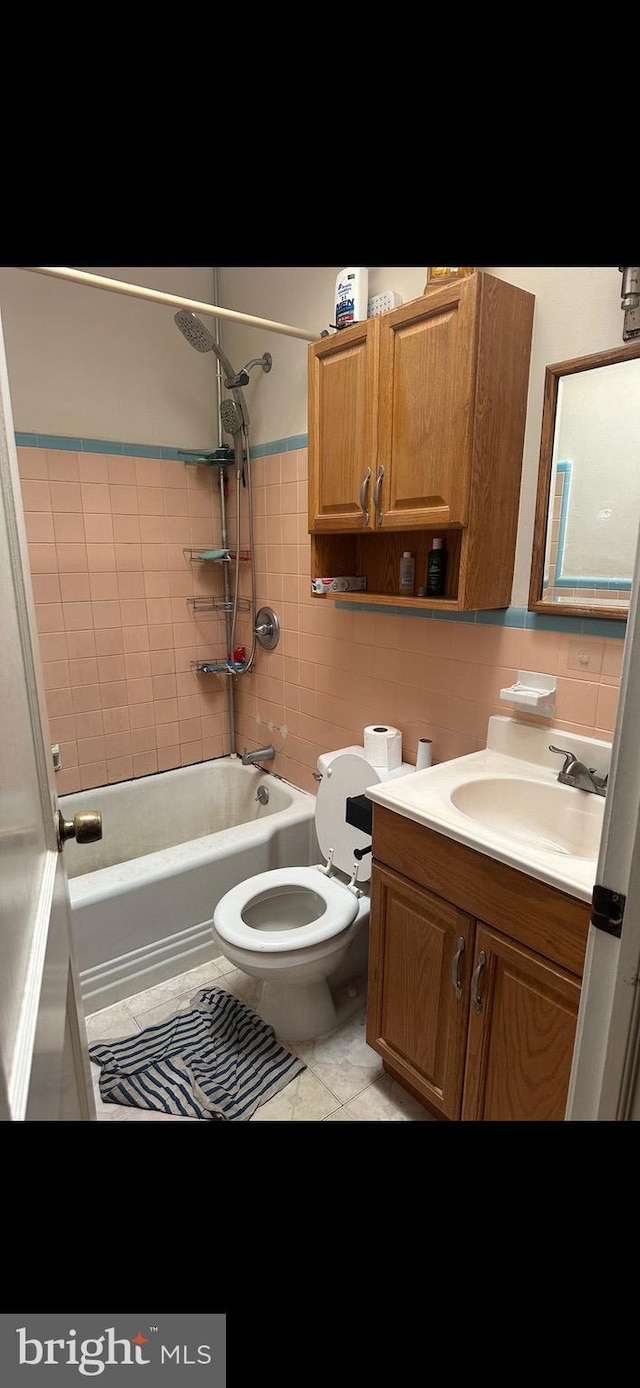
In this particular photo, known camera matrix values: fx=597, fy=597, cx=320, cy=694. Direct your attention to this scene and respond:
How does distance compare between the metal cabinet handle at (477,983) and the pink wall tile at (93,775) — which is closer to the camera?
the metal cabinet handle at (477,983)

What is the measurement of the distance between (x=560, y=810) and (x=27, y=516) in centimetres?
192

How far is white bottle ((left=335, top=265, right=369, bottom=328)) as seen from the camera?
1.54 m

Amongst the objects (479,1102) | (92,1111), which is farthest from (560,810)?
(92,1111)

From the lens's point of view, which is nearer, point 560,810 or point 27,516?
point 560,810

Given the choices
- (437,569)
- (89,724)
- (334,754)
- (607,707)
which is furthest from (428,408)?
(89,724)

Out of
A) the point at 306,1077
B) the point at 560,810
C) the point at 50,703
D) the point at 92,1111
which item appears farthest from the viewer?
the point at 50,703

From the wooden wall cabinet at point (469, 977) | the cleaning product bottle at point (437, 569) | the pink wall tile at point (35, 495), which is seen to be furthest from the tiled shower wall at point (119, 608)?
the wooden wall cabinet at point (469, 977)

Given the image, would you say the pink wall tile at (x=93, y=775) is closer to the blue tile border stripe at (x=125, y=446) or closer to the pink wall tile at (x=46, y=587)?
the pink wall tile at (x=46, y=587)

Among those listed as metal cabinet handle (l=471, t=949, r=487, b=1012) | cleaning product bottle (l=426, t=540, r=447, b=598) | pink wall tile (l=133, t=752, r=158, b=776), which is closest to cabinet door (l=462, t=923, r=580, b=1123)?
metal cabinet handle (l=471, t=949, r=487, b=1012)

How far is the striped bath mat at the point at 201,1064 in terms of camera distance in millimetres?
1495

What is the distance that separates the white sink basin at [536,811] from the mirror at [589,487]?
40 centimetres

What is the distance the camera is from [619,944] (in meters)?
0.62
